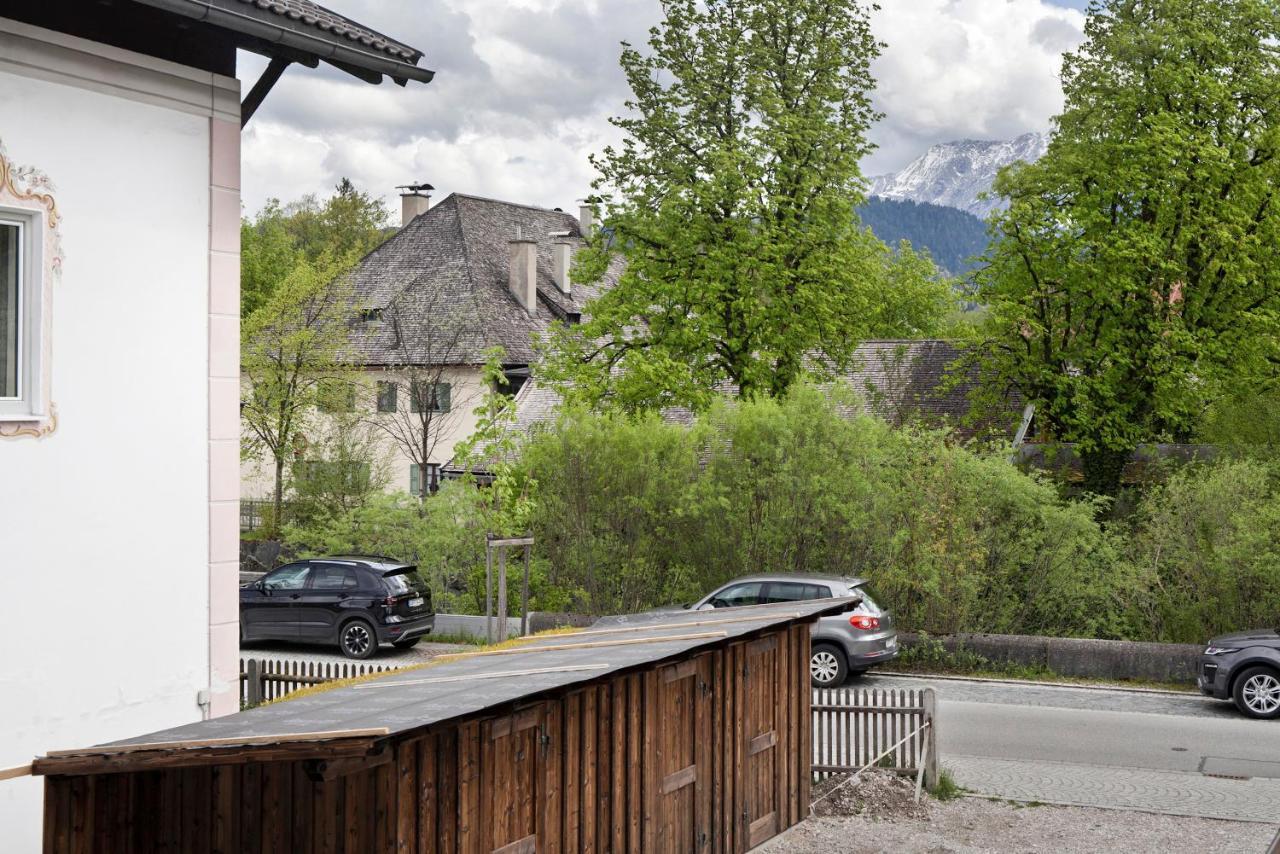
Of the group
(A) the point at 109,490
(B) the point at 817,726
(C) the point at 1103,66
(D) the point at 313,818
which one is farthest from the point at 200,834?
(C) the point at 1103,66

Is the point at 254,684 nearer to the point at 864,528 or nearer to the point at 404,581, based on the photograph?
the point at 404,581

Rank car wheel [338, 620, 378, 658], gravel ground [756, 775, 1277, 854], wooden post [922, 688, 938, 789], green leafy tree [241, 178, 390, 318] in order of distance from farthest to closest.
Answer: green leafy tree [241, 178, 390, 318]
car wheel [338, 620, 378, 658]
wooden post [922, 688, 938, 789]
gravel ground [756, 775, 1277, 854]

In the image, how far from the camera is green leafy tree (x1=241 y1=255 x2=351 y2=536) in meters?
40.2

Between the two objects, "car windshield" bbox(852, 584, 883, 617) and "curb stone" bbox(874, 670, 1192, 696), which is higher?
"car windshield" bbox(852, 584, 883, 617)

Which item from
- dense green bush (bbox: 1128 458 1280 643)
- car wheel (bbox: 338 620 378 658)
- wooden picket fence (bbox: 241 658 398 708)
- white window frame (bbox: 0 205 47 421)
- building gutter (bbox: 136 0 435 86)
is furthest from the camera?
car wheel (bbox: 338 620 378 658)

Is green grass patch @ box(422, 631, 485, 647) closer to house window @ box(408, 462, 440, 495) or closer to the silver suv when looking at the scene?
the silver suv

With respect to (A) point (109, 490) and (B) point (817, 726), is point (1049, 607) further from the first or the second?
(A) point (109, 490)

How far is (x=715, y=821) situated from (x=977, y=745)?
7.60 meters

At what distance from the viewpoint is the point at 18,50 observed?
27.7 feet

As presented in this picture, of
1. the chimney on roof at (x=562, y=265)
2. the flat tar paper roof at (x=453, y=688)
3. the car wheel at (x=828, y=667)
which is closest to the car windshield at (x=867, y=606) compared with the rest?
the car wheel at (x=828, y=667)

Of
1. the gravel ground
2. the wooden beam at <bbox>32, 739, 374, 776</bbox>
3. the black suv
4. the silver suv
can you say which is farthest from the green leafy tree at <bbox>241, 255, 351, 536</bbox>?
the wooden beam at <bbox>32, 739, 374, 776</bbox>

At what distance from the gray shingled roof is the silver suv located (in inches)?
928

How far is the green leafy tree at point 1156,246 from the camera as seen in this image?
30.9 meters

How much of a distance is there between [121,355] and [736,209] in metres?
25.2
